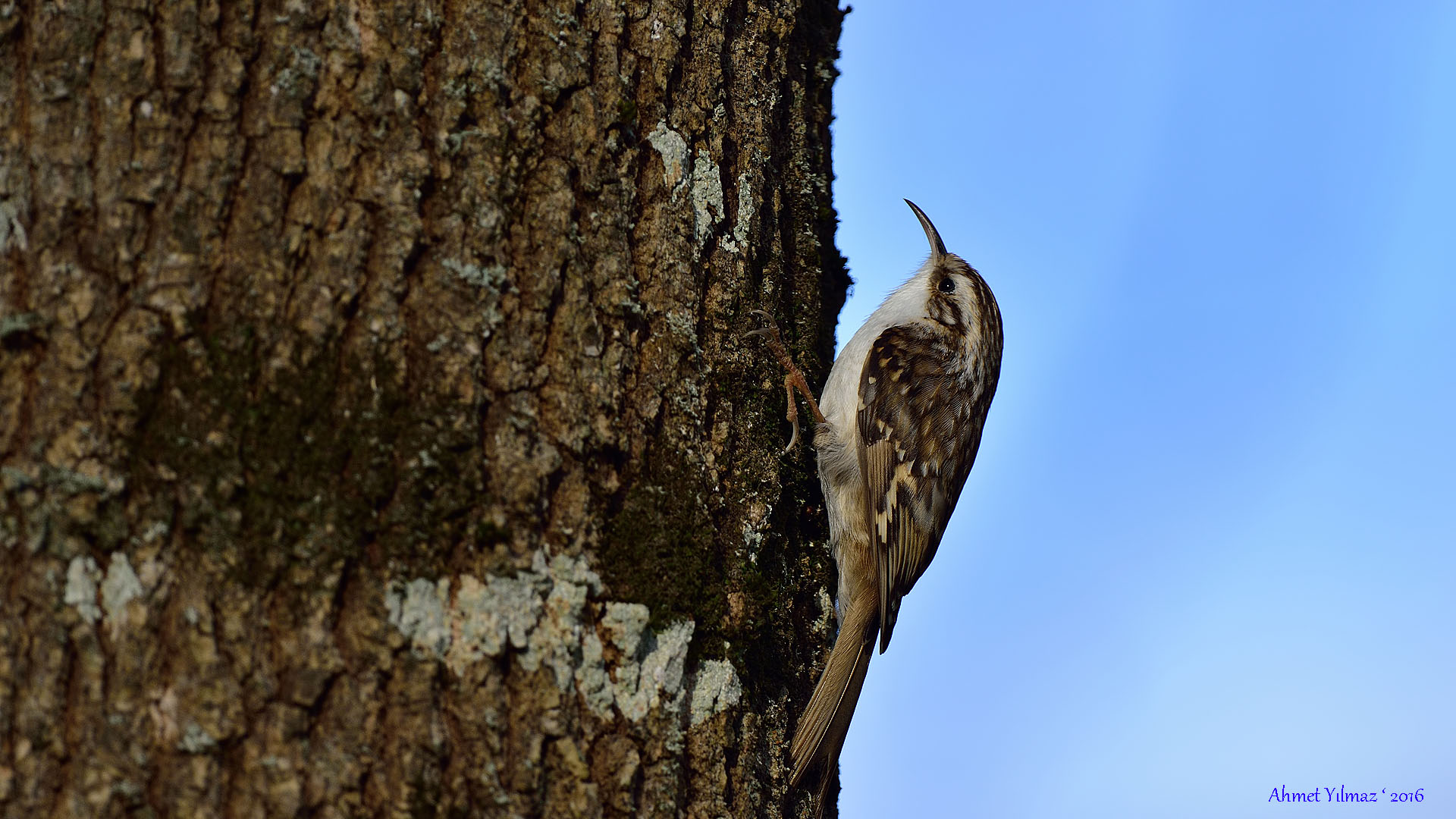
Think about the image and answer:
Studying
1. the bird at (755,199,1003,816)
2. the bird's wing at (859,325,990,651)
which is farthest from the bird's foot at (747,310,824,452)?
the bird's wing at (859,325,990,651)

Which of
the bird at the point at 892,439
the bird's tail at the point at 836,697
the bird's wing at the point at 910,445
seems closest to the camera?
the bird's tail at the point at 836,697

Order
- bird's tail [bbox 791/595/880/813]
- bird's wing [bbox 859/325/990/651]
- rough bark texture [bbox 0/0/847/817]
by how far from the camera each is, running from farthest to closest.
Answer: bird's wing [bbox 859/325/990/651] → bird's tail [bbox 791/595/880/813] → rough bark texture [bbox 0/0/847/817]

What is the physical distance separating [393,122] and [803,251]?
1007 millimetres

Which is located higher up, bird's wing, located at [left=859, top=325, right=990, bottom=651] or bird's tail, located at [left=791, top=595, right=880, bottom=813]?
bird's wing, located at [left=859, top=325, right=990, bottom=651]

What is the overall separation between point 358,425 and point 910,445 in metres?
2.07

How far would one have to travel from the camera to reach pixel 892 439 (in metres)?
3.26

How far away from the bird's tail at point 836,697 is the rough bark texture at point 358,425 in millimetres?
175

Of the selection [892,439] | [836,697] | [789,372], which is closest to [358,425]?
[789,372]

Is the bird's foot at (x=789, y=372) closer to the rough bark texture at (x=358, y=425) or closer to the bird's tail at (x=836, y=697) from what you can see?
the rough bark texture at (x=358, y=425)

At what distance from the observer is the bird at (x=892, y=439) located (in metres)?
2.50

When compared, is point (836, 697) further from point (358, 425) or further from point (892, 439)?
point (358, 425)

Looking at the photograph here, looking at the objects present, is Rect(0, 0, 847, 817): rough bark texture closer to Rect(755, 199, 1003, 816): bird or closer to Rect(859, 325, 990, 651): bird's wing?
Rect(755, 199, 1003, 816): bird

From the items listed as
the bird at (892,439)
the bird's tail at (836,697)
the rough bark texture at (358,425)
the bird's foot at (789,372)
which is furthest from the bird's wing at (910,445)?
the rough bark texture at (358,425)

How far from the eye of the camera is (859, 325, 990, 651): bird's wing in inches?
121
